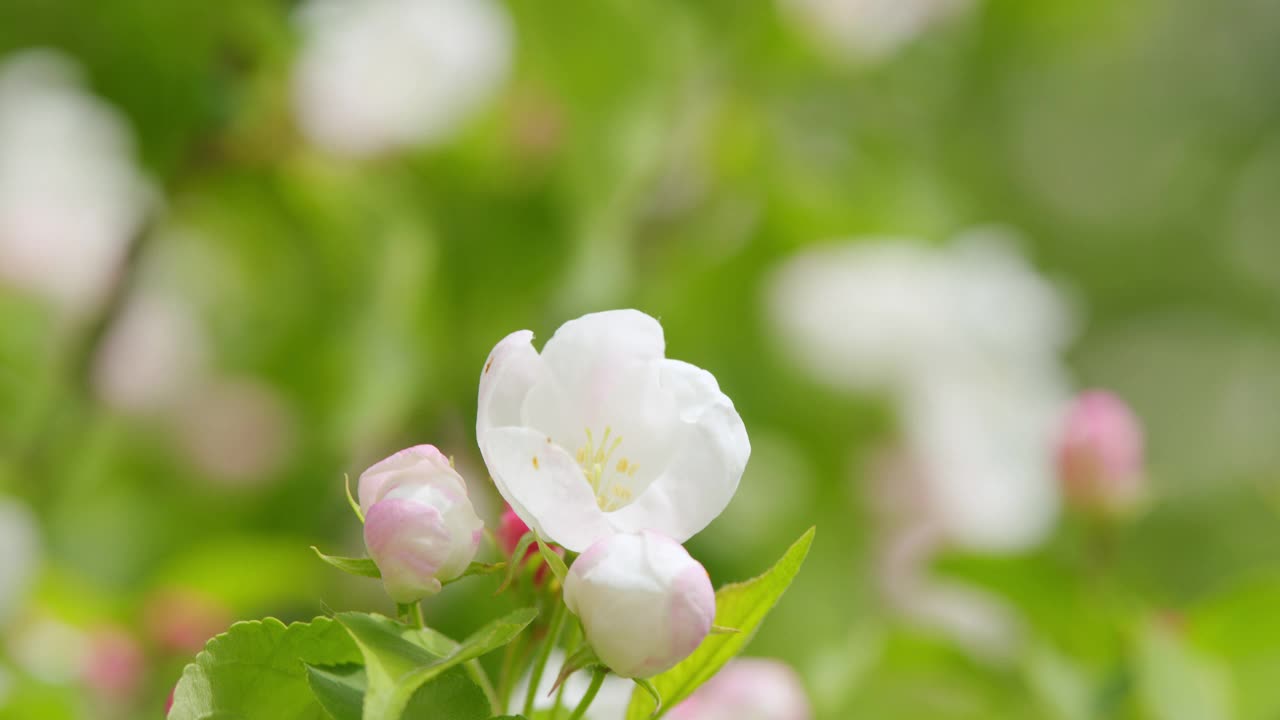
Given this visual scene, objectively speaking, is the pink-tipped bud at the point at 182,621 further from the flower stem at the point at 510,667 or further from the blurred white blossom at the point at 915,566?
the blurred white blossom at the point at 915,566

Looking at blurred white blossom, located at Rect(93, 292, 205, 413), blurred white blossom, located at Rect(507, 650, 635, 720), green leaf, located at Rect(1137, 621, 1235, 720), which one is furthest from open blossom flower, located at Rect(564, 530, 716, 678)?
blurred white blossom, located at Rect(93, 292, 205, 413)

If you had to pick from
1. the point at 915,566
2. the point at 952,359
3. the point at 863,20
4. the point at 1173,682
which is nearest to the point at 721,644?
the point at 1173,682

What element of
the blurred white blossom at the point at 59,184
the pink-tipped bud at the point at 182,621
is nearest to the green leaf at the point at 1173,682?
the pink-tipped bud at the point at 182,621

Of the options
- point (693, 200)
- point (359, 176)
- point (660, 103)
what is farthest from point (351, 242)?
point (693, 200)

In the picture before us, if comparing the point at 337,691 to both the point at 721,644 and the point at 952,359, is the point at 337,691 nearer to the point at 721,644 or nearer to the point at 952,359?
the point at 721,644

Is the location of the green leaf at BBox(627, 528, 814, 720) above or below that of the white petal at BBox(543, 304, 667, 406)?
below

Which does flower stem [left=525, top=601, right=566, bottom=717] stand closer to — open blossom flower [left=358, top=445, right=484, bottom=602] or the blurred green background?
open blossom flower [left=358, top=445, right=484, bottom=602]

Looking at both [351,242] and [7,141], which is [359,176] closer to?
[351,242]
